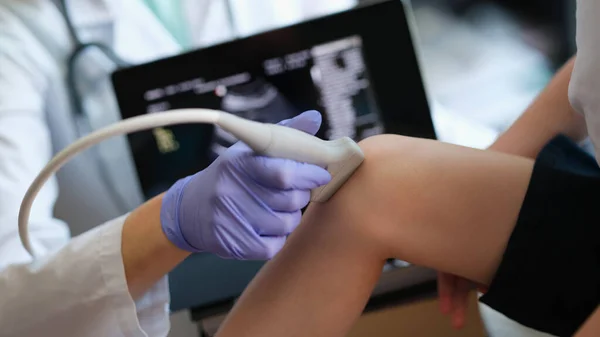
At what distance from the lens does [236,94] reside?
3.32ft

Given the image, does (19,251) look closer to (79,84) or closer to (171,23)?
(79,84)

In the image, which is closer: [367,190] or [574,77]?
[574,77]

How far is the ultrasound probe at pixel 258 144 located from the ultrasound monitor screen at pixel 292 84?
1.46 feet

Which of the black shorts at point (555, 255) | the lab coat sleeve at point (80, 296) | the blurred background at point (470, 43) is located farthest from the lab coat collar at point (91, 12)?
the black shorts at point (555, 255)

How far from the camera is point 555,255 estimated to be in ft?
1.60

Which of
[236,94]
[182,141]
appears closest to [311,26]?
[236,94]

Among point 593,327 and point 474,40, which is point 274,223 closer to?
point 593,327

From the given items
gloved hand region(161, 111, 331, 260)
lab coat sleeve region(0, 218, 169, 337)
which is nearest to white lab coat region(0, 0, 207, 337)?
lab coat sleeve region(0, 218, 169, 337)

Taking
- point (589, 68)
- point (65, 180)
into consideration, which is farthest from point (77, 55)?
point (589, 68)

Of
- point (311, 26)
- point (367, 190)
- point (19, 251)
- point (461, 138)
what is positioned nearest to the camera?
point (367, 190)

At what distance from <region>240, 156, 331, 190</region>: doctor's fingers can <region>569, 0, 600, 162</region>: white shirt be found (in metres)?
0.22

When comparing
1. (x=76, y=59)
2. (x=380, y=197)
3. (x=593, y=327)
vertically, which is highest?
(x=76, y=59)

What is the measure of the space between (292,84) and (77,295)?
53 cm

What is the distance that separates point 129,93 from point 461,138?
0.63m
